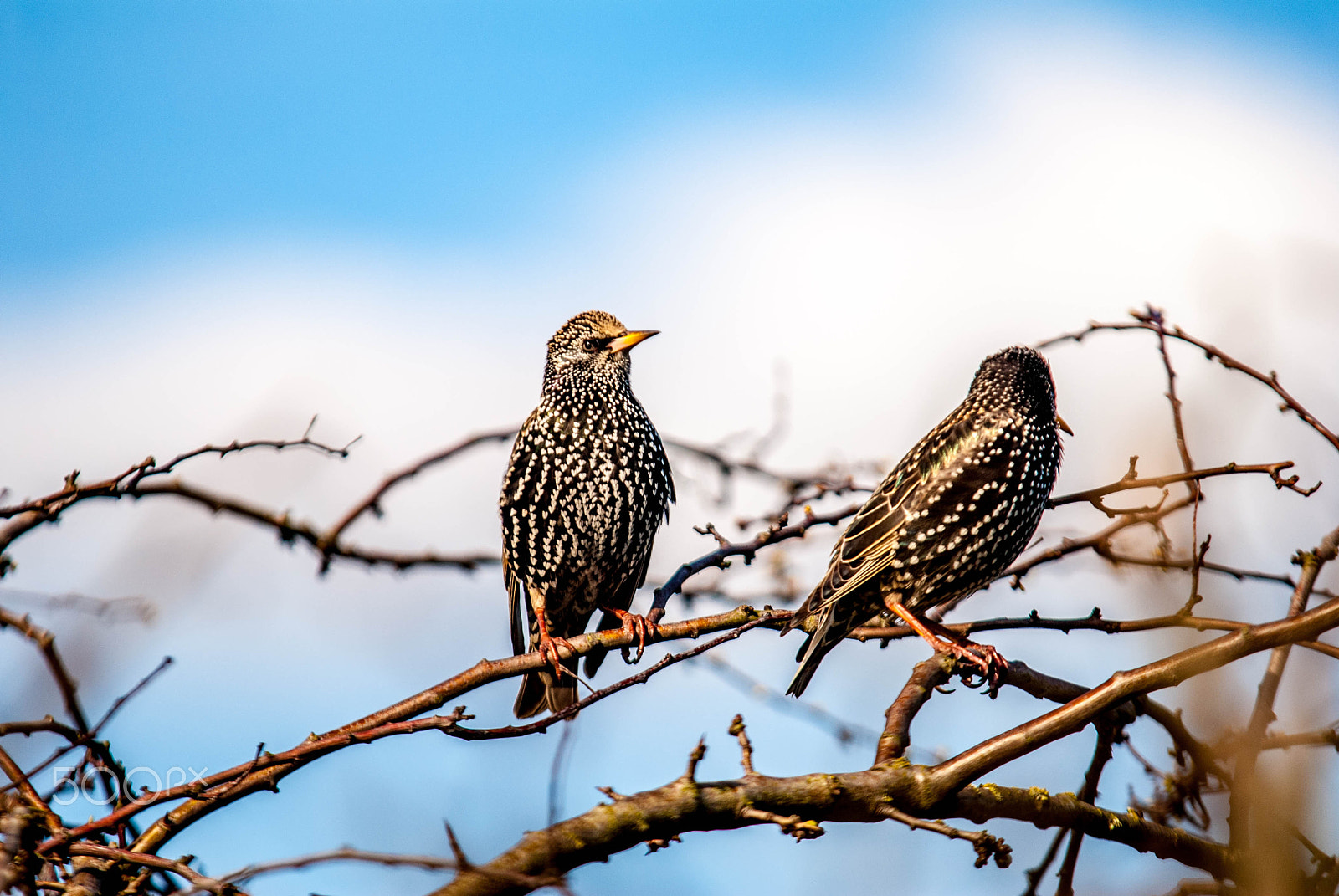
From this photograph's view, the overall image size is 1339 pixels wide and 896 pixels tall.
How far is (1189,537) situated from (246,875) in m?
3.12

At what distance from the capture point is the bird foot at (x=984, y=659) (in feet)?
14.9

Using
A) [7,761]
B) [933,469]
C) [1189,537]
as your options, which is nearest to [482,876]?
[7,761]

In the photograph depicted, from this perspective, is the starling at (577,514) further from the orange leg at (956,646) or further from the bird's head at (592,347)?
the orange leg at (956,646)

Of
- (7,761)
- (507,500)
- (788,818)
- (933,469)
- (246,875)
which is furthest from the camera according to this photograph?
(507,500)

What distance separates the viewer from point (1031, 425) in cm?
517

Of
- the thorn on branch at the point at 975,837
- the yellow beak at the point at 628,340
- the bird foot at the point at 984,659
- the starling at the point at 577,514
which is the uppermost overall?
the yellow beak at the point at 628,340

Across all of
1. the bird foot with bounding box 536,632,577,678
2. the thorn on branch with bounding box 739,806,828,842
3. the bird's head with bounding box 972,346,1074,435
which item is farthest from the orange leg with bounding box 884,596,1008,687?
the thorn on branch with bounding box 739,806,828,842

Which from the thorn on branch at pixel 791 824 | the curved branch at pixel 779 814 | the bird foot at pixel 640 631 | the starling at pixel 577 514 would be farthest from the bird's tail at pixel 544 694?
the thorn on branch at pixel 791 824

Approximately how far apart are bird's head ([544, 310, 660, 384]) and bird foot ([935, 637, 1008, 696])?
7.11 feet

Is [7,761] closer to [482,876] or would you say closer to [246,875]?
[246,875]

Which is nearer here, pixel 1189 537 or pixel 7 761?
pixel 7 761

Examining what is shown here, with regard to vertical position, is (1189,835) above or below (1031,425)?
below

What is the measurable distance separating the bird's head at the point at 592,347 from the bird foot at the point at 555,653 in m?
1.34

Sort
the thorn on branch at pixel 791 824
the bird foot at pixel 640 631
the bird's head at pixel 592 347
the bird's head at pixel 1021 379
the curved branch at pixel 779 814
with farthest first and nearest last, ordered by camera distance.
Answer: the bird's head at pixel 592 347 < the bird's head at pixel 1021 379 < the bird foot at pixel 640 631 < the thorn on branch at pixel 791 824 < the curved branch at pixel 779 814
